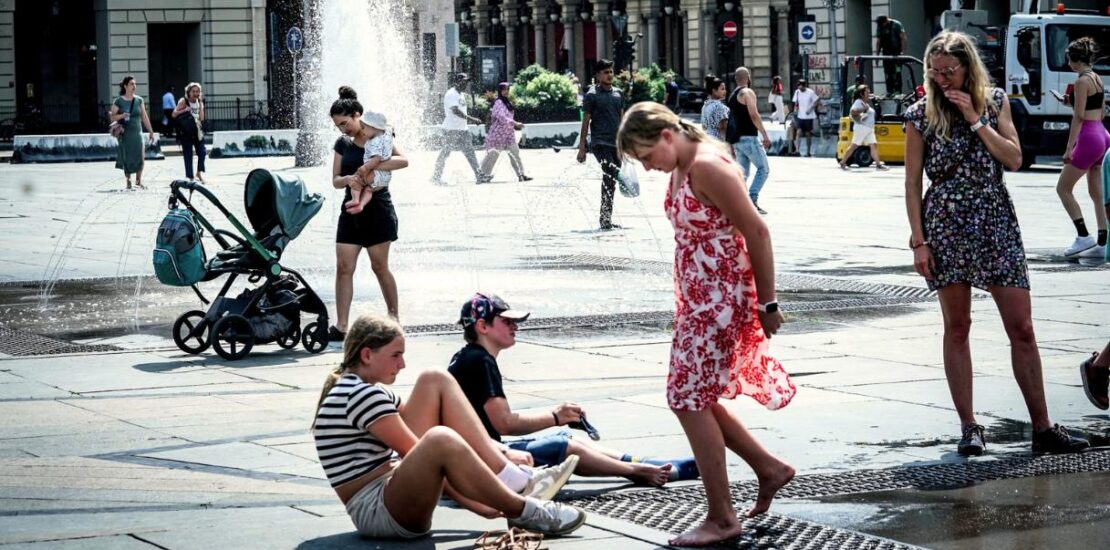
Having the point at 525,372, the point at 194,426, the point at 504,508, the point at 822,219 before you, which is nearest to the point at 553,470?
the point at 504,508

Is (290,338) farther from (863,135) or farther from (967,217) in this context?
(863,135)

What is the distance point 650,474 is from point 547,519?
97cm

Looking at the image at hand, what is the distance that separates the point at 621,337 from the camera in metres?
11.3

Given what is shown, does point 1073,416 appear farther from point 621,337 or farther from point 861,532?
point 621,337

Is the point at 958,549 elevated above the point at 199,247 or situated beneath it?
situated beneath

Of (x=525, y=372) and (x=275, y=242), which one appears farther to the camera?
(x=275, y=242)

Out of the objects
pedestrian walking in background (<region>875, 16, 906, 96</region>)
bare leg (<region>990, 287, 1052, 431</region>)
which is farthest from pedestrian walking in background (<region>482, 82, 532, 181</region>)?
bare leg (<region>990, 287, 1052, 431</region>)

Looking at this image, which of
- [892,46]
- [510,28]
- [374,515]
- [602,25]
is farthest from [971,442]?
[510,28]

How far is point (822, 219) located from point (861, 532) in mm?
15070

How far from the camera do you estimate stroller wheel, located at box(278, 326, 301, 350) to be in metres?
10.8

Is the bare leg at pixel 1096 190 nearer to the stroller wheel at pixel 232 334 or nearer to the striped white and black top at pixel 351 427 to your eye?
the stroller wheel at pixel 232 334

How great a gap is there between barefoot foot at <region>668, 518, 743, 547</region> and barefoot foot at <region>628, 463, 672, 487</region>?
2.87 ft

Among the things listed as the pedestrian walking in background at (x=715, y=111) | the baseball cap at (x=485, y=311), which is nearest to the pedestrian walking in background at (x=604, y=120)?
the pedestrian walking in background at (x=715, y=111)

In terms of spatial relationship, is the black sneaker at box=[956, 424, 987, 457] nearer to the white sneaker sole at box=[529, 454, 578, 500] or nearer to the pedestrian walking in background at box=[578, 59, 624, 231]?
the white sneaker sole at box=[529, 454, 578, 500]
